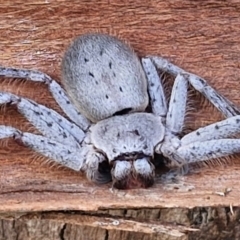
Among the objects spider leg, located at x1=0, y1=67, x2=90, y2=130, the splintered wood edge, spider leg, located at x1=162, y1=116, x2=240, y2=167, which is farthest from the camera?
spider leg, located at x1=0, y1=67, x2=90, y2=130

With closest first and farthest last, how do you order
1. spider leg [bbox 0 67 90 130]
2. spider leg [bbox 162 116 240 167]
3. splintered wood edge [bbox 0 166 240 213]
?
splintered wood edge [bbox 0 166 240 213], spider leg [bbox 162 116 240 167], spider leg [bbox 0 67 90 130]

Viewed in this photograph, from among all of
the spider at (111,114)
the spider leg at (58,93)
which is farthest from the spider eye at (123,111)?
the spider leg at (58,93)

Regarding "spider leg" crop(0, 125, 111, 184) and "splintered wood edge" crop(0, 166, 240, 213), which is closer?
"splintered wood edge" crop(0, 166, 240, 213)

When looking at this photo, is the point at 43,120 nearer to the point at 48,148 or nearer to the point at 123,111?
the point at 48,148

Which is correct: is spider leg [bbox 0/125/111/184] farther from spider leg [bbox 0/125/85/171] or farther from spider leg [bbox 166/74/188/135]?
spider leg [bbox 166/74/188/135]

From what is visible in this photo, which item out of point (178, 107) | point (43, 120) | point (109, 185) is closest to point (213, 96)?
point (178, 107)

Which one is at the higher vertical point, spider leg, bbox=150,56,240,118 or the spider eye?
spider leg, bbox=150,56,240,118

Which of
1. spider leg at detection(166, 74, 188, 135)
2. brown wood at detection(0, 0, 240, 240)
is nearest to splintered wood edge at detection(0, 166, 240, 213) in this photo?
brown wood at detection(0, 0, 240, 240)
